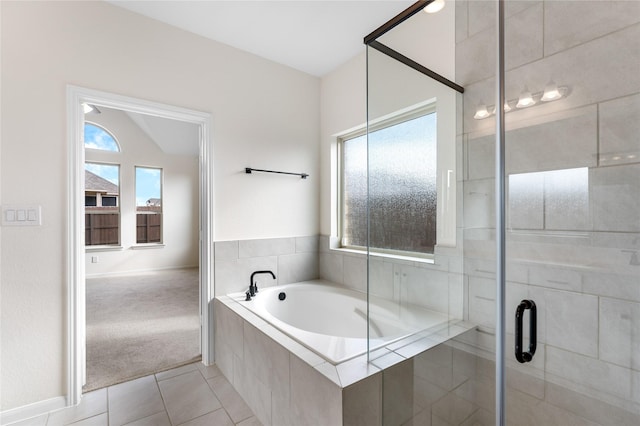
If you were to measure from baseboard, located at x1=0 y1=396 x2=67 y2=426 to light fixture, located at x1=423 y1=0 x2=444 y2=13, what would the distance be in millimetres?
3161

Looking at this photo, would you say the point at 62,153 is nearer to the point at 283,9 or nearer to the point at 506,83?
the point at 283,9

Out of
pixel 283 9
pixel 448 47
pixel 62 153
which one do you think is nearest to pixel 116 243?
pixel 62 153

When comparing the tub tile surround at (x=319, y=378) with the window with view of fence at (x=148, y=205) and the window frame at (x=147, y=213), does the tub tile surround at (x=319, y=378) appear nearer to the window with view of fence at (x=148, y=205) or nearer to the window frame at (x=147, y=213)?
the window frame at (x=147, y=213)

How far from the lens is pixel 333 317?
2500mm

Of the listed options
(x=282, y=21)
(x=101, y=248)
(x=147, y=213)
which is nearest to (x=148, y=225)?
(x=147, y=213)

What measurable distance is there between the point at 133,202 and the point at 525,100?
6.47 meters

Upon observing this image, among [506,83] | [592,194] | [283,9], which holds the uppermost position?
[283,9]

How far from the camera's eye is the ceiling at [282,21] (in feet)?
6.65

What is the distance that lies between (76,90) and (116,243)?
4685mm

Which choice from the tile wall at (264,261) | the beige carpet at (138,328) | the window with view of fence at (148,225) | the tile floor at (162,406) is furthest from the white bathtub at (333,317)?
the window with view of fence at (148,225)

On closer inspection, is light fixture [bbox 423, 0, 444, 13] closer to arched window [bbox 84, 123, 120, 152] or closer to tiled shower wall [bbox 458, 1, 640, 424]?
tiled shower wall [bbox 458, 1, 640, 424]

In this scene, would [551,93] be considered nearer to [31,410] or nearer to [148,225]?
[31,410]

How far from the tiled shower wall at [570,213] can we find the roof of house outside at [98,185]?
21.1ft

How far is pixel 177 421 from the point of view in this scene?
5.64 feet
